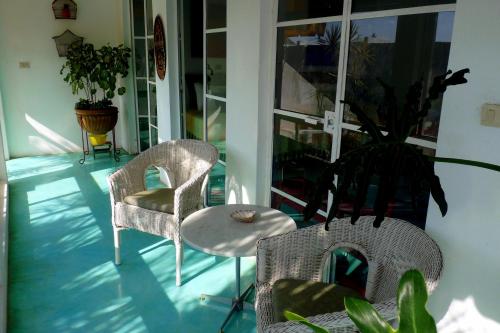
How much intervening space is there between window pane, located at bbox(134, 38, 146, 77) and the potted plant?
0.40 feet

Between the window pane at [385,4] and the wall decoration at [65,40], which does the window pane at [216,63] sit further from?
the wall decoration at [65,40]

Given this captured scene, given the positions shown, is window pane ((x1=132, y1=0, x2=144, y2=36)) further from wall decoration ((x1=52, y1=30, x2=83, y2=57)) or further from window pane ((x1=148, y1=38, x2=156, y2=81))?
wall decoration ((x1=52, y1=30, x2=83, y2=57))

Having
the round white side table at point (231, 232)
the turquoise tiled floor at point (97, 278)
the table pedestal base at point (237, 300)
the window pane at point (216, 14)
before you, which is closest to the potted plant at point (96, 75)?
the turquoise tiled floor at point (97, 278)

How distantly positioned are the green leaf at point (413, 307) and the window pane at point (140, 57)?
5114 millimetres

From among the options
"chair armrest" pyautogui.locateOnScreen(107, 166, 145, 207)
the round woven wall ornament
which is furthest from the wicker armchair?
the round woven wall ornament

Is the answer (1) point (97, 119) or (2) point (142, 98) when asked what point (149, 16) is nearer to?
(2) point (142, 98)

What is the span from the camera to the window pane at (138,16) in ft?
17.3

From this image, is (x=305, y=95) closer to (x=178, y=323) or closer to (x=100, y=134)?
(x=178, y=323)

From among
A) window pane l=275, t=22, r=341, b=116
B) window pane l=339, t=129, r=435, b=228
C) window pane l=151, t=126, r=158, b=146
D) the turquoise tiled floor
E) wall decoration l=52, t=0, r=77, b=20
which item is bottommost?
the turquoise tiled floor

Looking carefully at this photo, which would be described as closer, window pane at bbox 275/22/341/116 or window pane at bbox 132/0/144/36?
window pane at bbox 275/22/341/116

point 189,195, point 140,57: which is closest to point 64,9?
point 140,57

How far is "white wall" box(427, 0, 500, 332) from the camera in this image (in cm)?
144

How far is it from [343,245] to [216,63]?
6.99 feet

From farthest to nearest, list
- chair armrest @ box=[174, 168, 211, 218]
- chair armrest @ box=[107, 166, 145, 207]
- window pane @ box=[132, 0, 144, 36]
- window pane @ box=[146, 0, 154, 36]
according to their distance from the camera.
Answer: window pane @ box=[132, 0, 144, 36]
window pane @ box=[146, 0, 154, 36]
chair armrest @ box=[107, 166, 145, 207]
chair armrest @ box=[174, 168, 211, 218]
